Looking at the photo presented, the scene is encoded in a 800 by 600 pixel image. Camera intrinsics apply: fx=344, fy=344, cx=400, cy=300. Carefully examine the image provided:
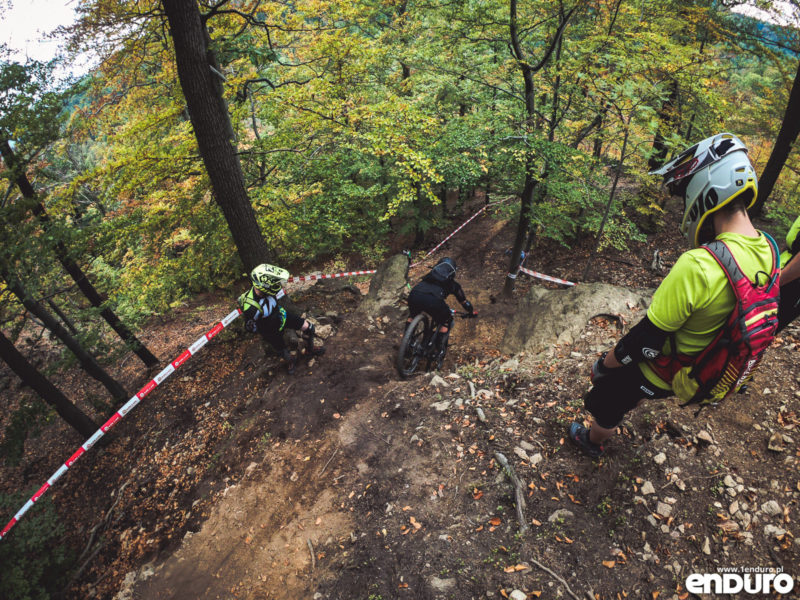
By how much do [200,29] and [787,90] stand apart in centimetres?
1810

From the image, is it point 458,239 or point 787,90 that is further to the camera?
point 458,239

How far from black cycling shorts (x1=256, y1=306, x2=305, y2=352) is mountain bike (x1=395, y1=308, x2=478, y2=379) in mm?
2052

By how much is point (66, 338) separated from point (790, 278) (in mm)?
12124

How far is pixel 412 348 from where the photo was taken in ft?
21.9

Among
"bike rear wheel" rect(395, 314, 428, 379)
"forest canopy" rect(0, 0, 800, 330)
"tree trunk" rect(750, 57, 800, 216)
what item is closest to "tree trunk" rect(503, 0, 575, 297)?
"forest canopy" rect(0, 0, 800, 330)

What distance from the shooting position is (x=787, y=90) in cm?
1195

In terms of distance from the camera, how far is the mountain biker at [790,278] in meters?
2.97

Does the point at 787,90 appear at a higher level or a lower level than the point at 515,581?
lower

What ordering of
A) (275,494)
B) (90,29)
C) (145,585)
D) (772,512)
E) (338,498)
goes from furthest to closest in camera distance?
1. (90,29)
2. (275,494)
3. (338,498)
4. (145,585)
5. (772,512)

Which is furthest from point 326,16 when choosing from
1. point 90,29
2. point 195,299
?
point 195,299

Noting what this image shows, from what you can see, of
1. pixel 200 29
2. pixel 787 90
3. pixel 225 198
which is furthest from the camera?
pixel 787 90

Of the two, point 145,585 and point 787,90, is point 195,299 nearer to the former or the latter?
point 145,585

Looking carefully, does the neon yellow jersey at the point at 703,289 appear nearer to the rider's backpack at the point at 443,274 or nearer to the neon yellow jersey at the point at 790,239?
the neon yellow jersey at the point at 790,239

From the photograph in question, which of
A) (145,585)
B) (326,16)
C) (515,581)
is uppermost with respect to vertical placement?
(326,16)
